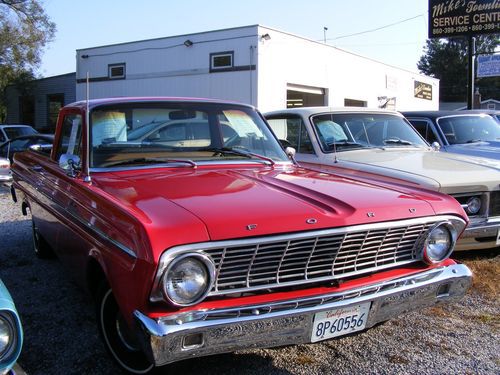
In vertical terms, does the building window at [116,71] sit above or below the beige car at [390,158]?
above

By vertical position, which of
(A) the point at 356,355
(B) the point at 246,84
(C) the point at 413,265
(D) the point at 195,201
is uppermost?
(B) the point at 246,84

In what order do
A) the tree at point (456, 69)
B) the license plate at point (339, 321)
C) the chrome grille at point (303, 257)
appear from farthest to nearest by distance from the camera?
the tree at point (456, 69)
the license plate at point (339, 321)
the chrome grille at point (303, 257)

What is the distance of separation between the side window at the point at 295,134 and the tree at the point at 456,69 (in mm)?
65690

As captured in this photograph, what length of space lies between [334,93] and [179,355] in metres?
19.7

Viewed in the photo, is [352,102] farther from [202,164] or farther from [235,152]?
[202,164]

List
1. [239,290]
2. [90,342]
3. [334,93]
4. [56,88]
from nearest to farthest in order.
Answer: [239,290]
[90,342]
[334,93]
[56,88]

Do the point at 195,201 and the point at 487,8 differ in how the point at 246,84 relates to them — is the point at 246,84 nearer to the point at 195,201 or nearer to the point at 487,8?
the point at 487,8

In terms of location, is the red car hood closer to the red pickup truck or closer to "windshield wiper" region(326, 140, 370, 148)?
the red pickup truck

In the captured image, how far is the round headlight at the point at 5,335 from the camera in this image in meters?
1.95

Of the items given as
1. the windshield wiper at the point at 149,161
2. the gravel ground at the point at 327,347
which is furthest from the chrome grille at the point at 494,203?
the windshield wiper at the point at 149,161

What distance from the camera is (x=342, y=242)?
2646mm

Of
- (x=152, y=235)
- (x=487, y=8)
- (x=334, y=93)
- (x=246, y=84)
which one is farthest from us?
(x=334, y=93)

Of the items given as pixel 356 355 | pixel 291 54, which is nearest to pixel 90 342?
pixel 356 355

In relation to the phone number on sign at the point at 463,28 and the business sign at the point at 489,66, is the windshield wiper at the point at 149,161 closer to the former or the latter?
the phone number on sign at the point at 463,28
